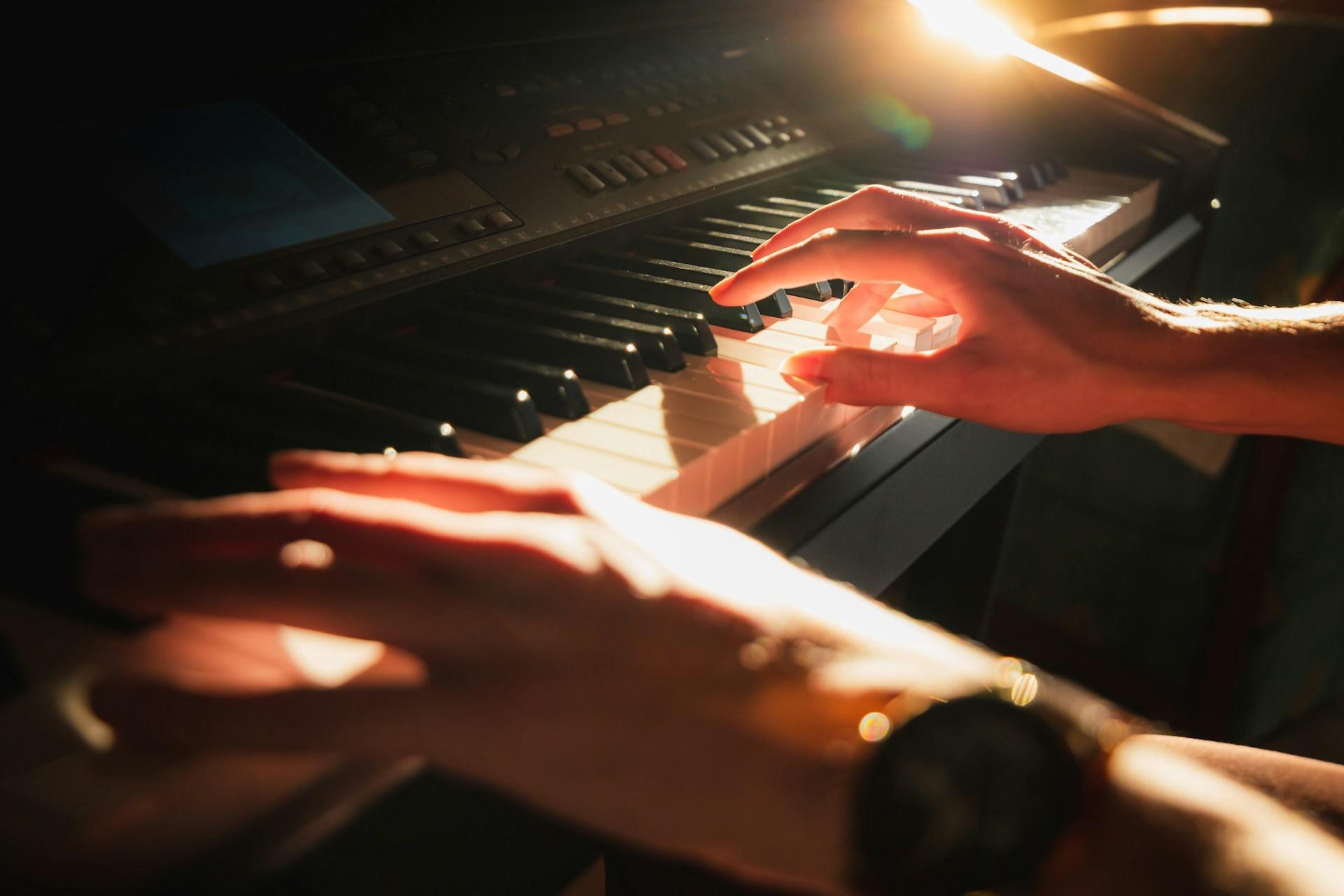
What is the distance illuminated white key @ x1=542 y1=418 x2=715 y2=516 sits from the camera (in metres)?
0.57

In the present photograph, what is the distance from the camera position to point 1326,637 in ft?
5.38

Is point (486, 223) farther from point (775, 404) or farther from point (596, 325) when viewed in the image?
point (775, 404)

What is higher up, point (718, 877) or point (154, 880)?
point (154, 880)

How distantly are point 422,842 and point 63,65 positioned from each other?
0.60 metres

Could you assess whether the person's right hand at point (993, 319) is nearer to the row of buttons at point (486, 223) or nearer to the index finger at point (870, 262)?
the index finger at point (870, 262)

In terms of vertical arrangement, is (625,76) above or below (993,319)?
above

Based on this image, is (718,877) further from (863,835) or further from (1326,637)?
(1326,637)

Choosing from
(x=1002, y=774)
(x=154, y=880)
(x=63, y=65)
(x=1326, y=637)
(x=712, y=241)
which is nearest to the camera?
(x=154, y=880)

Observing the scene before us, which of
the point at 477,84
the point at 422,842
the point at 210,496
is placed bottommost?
the point at 422,842

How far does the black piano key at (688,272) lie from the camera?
0.84 meters

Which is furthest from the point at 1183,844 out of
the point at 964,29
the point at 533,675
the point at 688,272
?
the point at 964,29

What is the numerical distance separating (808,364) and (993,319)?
0.68 ft

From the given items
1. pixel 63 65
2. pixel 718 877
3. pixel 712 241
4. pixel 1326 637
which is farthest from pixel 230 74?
pixel 1326 637

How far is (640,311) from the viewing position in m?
0.77
